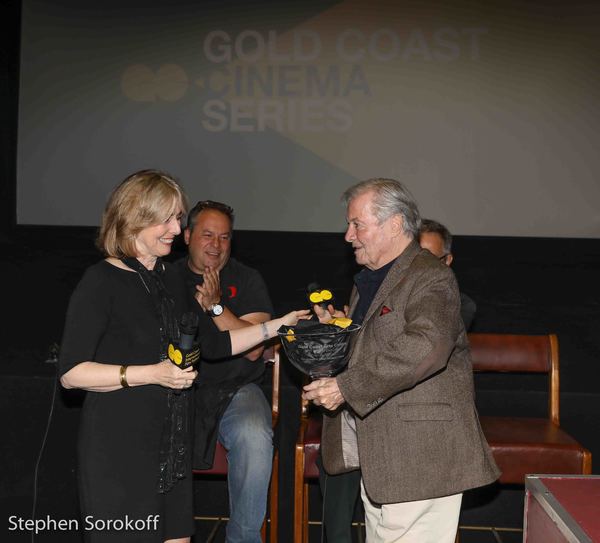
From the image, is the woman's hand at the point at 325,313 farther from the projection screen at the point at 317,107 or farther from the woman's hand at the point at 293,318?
the projection screen at the point at 317,107

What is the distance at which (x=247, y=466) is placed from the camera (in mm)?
3012

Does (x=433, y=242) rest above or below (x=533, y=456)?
above

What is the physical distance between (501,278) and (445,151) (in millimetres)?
1110

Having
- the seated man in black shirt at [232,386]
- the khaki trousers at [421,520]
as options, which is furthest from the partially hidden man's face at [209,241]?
the khaki trousers at [421,520]

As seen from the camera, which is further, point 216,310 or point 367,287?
point 216,310

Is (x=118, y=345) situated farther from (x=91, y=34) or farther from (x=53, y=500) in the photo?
(x=91, y=34)

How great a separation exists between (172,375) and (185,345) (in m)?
0.10

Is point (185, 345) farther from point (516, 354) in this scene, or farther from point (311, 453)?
point (516, 354)

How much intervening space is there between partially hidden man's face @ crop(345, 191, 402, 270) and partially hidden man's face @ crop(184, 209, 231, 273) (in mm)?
1061

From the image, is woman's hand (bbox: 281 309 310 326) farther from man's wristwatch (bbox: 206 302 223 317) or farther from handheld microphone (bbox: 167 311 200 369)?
handheld microphone (bbox: 167 311 200 369)

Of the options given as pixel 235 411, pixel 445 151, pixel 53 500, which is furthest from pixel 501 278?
pixel 53 500

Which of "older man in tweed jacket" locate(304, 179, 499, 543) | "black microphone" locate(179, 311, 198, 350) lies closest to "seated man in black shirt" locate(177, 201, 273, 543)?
"black microphone" locate(179, 311, 198, 350)

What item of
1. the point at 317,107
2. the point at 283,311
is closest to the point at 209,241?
the point at 283,311

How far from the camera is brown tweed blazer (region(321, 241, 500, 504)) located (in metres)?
2.15
